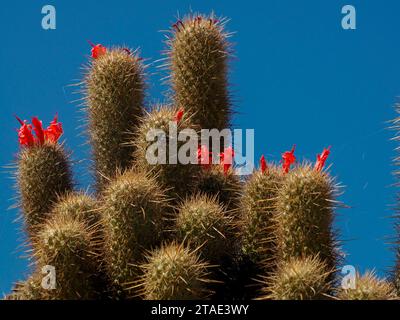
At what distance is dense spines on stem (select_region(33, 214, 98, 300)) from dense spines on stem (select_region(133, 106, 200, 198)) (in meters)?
0.84

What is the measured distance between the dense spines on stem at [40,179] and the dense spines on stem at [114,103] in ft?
1.42

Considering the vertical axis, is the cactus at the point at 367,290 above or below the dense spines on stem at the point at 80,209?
below

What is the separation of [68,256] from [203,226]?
3.87 ft

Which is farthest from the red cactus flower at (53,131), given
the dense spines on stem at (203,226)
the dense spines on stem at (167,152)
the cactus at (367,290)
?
the cactus at (367,290)

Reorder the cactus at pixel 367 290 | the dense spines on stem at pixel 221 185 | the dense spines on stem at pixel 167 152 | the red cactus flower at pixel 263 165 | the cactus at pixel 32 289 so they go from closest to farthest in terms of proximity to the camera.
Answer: the cactus at pixel 367 290 < the cactus at pixel 32 289 < the dense spines on stem at pixel 167 152 < the red cactus flower at pixel 263 165 < the dense spines on stem at pixel 221 185

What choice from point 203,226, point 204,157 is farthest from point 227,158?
point 203,226

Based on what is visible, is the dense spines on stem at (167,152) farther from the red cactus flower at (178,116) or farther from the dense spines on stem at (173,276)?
the dense spines on stem at (173,276)

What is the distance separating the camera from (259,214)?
8258mm

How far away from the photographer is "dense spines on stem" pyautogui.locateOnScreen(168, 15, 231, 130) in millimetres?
9000

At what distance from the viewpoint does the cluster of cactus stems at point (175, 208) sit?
737 cm

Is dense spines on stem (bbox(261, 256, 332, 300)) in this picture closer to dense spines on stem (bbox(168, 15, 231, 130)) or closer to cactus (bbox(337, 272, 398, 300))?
cactus (bbox(337, 272, 398, 300))

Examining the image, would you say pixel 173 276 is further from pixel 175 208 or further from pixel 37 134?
pixel 37 134

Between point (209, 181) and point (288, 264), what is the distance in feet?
6.05
